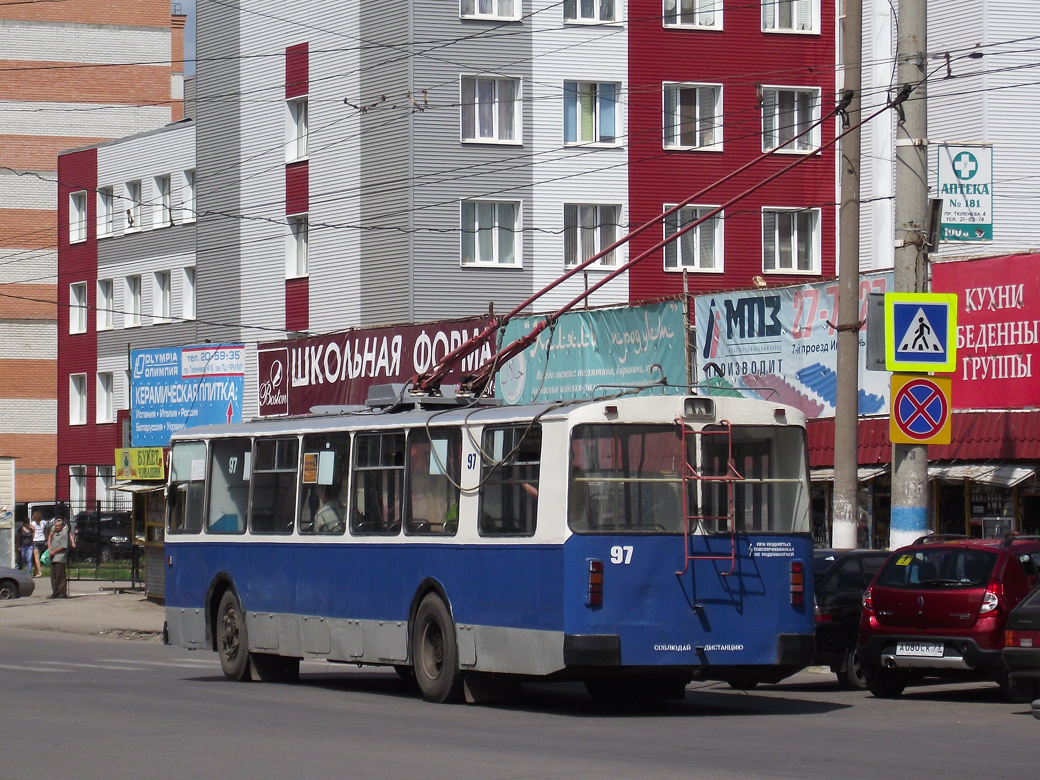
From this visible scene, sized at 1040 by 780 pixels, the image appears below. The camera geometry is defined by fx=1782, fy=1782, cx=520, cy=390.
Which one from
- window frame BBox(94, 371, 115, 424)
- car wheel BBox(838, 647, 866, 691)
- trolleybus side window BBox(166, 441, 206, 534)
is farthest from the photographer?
window frame BBox(94, 371, 115, 424)

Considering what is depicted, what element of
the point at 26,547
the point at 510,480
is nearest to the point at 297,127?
the point at 26,547

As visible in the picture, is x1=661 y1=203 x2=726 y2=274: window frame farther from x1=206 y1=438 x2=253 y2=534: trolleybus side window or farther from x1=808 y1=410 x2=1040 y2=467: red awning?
x1=206 y1=438 x2=253 y2=534: trolleybus side window

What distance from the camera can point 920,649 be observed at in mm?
16859

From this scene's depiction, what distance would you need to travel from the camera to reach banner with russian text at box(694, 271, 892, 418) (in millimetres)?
28844

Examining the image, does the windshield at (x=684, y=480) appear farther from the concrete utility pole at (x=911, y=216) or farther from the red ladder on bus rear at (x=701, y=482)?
the concrete utility pole at (x=911, y=216)

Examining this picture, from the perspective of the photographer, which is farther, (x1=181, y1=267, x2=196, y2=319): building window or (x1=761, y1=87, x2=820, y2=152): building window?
(x1=181, y1=267, x2=196, y2=319): building window

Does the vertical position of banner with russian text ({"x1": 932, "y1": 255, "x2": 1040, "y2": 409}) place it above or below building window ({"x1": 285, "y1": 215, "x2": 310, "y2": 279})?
below

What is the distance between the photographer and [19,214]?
66750 millimetres

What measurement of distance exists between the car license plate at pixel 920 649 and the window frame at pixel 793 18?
105ft

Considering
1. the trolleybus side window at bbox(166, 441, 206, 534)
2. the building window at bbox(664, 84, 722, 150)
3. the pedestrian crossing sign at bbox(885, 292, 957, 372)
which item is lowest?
the trolleybus side window at bbox(166, 441, 206, 534)

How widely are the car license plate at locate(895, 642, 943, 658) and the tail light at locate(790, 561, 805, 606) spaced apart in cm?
191

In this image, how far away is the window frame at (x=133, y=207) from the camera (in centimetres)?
5656

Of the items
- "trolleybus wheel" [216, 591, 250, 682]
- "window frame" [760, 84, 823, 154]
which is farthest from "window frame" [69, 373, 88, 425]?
"trolleybus wheel" [216, 591, 250, 682]

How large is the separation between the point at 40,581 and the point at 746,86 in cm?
2250
